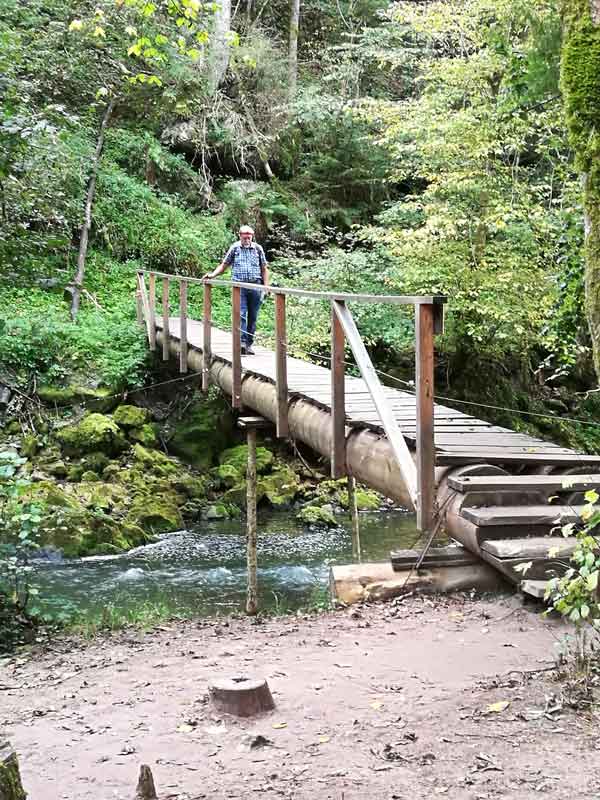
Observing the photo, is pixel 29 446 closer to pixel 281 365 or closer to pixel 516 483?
pixel 281 365

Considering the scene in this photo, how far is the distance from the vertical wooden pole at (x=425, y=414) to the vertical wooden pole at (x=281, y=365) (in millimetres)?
2595

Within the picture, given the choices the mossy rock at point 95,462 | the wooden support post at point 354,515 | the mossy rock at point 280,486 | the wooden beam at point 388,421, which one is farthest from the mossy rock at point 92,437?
the wooden beam at point 388,421

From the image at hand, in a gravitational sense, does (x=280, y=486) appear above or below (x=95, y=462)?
below

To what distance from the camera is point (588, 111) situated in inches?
134

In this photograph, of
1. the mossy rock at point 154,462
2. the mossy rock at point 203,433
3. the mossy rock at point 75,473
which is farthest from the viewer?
the mossy rock at point 203,433

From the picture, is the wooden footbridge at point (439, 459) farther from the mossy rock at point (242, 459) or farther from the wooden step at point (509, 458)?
the mossy rock at point (242, 459)

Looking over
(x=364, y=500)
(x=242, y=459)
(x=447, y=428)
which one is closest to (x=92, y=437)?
(x=242, y=459)

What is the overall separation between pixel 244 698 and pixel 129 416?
11283mm

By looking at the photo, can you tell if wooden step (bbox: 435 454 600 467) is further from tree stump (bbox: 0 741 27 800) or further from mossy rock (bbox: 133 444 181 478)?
mossy rock (bbox: 133 444 181 478)

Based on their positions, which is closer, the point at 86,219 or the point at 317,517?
the point at 317,517

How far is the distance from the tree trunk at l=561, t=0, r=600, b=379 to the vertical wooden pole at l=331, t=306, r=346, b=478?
9.11ft

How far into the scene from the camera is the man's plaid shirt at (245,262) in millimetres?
10047

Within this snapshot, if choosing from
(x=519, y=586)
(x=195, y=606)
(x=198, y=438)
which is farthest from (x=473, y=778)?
(x=198, y=438)

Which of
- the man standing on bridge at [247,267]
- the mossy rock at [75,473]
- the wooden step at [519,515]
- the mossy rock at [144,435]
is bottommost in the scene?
the mossy rock at [75,473]
